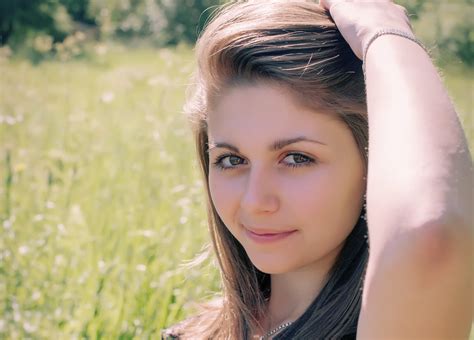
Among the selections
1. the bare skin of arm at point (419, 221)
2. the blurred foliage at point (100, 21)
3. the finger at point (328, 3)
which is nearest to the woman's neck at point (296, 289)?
the finger at point (328, 3)

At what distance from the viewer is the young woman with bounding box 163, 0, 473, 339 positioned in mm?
1107

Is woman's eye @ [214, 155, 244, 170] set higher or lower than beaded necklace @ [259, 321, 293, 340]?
higher

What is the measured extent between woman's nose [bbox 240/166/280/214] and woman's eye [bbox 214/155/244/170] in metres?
0.14

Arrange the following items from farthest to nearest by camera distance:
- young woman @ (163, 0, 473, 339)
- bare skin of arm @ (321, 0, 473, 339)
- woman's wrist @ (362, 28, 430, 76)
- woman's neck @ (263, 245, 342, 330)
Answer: woman's neck @ (263, 245, 342, 330)
woman's wrist @ (362, 28, 430, 76)
young woman @ (163, 0, 473, 339)
bare skin of arm @ (321, 0, 473, 339)

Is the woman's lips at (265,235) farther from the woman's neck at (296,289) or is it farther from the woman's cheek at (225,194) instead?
the woman's neck at (296,289)

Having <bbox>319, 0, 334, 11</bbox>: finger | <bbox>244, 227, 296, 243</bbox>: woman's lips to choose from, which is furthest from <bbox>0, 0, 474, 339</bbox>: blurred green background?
<bbox>244, 227, 296, 243</bbox>: woman's lips

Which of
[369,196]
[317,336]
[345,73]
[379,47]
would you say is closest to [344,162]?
[345,73]

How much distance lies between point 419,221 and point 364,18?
1.92 ft

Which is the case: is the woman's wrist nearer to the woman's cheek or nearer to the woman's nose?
the woman's nose

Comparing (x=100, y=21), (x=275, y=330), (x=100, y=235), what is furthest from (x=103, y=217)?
(x=100, y=21)

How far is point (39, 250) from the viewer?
122 inches

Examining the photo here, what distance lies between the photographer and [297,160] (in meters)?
1.66

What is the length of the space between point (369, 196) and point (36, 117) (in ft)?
18.9

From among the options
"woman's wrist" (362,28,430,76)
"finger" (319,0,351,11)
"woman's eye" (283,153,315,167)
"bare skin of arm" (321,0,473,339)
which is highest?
"finger" (319,0,351,11)
